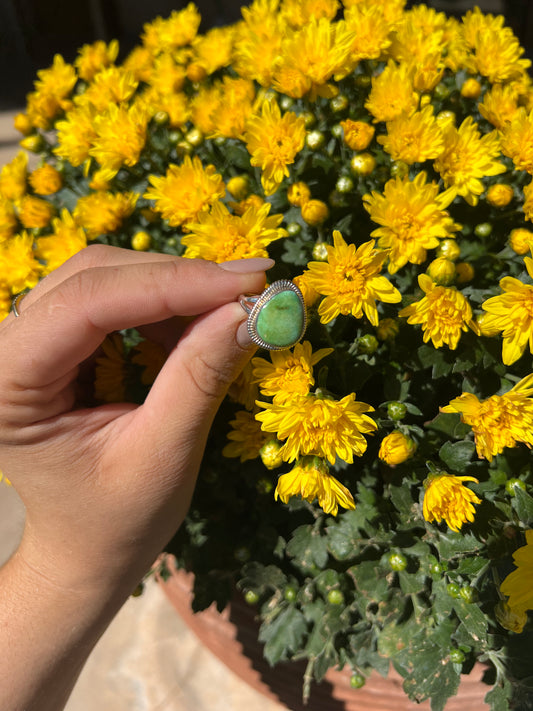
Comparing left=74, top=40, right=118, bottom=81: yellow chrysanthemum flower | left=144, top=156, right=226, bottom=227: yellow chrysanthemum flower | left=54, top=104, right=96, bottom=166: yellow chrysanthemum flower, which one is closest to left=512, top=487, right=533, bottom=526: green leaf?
left=144, top=156, right=226, bottom=227: yellow chrysanthemum flower

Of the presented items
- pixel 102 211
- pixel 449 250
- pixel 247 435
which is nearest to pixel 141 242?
pixel 102 211

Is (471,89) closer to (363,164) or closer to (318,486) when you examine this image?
(363,164)

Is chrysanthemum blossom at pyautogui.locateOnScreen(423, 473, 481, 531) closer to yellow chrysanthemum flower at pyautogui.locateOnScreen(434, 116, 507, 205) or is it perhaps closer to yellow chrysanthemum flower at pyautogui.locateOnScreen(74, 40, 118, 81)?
yellow chrysanthemum flower at pyautogui.locateOnScreen(434, 116, 507, 205)

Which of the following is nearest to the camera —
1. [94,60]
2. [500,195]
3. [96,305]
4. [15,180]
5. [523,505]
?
[96,305]

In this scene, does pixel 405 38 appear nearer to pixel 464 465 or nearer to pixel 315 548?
pixel 464 465

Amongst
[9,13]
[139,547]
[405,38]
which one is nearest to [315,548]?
[139,547]

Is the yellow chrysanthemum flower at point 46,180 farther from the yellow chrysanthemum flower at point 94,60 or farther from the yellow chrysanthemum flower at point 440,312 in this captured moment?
the yellow chrysanthemum flower at point 440,312

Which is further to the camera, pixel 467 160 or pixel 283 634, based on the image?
pixel 283 634

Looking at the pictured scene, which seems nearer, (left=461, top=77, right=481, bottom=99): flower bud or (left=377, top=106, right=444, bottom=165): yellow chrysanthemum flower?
(left=377, top=106, right=444, bottom=165): yellow chrysanthemum flower
